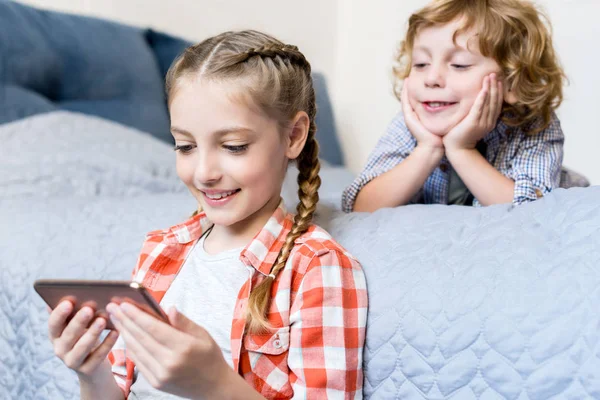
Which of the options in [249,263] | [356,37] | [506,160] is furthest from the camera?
[356,37]

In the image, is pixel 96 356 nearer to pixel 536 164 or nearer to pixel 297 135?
pixel 297 135

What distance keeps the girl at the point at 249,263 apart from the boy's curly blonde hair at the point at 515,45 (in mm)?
386

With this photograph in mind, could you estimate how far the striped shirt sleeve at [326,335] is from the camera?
0.80 meters

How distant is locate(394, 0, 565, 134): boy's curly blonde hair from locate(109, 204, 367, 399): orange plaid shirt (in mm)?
522

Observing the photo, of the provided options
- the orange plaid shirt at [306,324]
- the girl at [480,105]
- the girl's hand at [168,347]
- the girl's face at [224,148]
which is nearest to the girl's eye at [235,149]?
the girl's face at [224,148]

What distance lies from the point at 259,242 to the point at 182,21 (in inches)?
73.8

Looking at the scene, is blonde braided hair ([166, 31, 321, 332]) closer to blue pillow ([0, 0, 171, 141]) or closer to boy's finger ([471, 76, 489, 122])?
boy's finger ([471, 76, 489, 122])

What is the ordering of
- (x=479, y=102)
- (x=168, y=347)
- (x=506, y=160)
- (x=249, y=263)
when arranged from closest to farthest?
(x=168, y=347) < (x=249, y=263) < (x=479, y=102) < (x=506, y=160)

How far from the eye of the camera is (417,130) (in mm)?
1268

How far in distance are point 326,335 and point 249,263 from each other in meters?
0.15

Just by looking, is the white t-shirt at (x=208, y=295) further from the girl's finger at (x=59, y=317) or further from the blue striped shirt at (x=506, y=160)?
the blue striped shirt at (x=506, y=160)

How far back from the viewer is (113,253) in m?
1.16

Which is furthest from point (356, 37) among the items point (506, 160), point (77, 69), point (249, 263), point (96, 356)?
point (96, 356)

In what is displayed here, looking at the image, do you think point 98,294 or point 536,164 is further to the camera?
point 536,164
